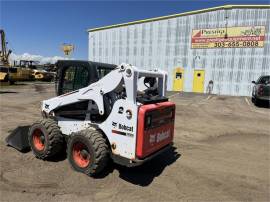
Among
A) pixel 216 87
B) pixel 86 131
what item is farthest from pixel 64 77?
pixel 216 87

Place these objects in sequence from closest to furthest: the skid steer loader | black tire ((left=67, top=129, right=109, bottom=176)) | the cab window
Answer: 1. the skid steer loader
2. black tire ((left=67, top=129, right=109, bottom=176))
3. the cab window

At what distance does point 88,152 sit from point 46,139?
1172 mm

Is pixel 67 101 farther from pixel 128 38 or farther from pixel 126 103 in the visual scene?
pixel 128 38

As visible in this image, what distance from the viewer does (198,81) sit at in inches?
979

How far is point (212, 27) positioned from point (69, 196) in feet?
76.4

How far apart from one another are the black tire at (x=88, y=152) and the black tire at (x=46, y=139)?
0.51 metres

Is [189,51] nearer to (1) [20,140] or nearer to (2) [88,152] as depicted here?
(1) [20,140]

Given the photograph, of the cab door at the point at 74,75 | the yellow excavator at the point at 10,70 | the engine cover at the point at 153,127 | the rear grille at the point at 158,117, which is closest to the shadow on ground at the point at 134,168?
the engine cover at the point at 153,127

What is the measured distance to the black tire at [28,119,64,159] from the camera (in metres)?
5.27

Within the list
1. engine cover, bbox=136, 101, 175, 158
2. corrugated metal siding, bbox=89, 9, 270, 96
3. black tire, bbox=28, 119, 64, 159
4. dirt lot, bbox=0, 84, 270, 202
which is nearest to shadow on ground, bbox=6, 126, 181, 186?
dirt lot, bbox=0, 84, 270, 202

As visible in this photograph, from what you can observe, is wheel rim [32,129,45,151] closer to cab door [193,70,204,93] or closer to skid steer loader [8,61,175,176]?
skid steer loader [8,61,175,176]

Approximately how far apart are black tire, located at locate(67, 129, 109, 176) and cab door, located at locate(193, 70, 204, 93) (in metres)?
21.4

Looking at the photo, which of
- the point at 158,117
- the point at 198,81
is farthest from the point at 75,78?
the point at 198,81

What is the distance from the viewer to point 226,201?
411 cm
